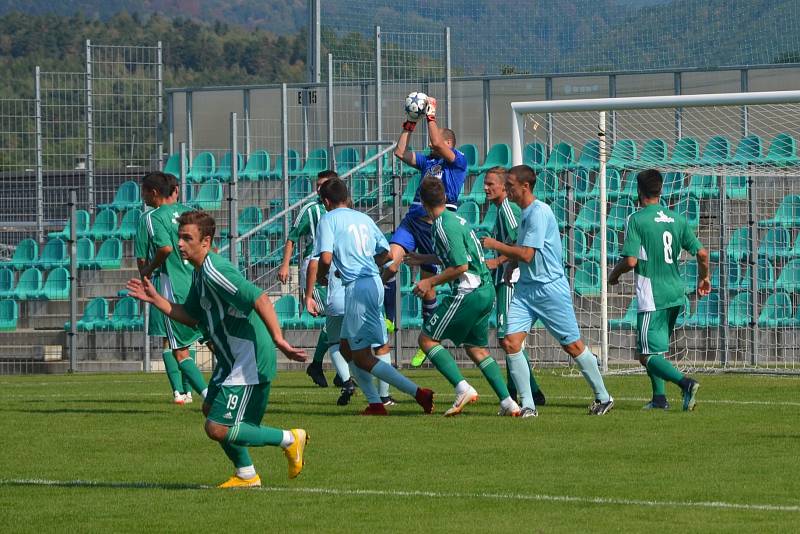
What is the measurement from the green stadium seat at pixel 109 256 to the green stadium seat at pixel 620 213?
327 inches

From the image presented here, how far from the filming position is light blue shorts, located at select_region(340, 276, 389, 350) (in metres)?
12.2

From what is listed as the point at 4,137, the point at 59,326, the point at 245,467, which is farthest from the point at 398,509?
the point at 4,137

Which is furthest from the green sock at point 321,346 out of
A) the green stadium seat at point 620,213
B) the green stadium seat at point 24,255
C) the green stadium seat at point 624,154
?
the green stadium seat at point 24,255

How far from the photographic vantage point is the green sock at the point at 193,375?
43.5ft

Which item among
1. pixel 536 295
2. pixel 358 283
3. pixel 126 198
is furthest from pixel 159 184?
pixel 126 198

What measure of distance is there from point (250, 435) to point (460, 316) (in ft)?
14.9

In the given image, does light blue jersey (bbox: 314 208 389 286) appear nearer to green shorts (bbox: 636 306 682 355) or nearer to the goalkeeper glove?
the goalkeeper glove

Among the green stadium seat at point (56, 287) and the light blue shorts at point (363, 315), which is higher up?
the light blue shorts at point (363, 315)

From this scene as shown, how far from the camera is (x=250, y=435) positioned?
8.30 m

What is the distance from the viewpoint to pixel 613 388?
51.1 ft

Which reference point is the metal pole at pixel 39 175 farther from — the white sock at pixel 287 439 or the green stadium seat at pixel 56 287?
the white sock at pixel 287 439

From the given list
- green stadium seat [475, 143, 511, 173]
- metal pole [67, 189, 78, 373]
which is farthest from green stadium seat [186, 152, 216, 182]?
green stadium seat [475, 143, 511, 173]

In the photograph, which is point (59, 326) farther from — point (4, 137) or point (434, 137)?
point (434, 137)

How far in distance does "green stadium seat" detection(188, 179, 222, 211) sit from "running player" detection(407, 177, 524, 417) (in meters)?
12.9
